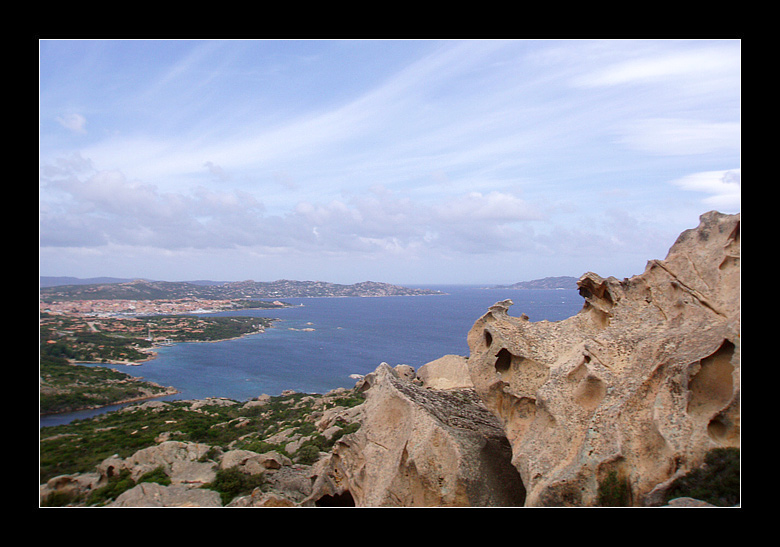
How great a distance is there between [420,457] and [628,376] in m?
4.61

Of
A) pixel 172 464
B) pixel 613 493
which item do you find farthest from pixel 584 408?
pixel 172 464

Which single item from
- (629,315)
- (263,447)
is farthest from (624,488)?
(263,447)

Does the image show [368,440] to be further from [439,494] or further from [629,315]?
[629,315]

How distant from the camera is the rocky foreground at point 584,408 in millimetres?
7039

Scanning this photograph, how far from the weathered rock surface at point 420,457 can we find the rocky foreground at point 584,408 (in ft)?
0.10

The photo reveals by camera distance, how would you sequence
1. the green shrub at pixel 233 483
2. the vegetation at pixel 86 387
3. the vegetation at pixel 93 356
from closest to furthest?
the green shrub at pixel 233 483, the vegetation at pixel 93 356, the vegetation at pixel 86 387

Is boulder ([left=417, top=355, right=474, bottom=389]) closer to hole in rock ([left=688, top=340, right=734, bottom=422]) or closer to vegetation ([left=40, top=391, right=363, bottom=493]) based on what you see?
vegetation ([left=40, top=391, right=363, bottom=493])

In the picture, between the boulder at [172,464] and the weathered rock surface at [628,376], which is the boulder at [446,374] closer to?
the boulder at [172,464]

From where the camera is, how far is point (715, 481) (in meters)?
6.29

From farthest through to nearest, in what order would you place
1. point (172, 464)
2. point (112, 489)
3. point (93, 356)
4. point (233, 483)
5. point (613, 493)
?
point (93, 356) < point (172, 464) < point (112, 489) < point (233, 483) < point (613, 493)

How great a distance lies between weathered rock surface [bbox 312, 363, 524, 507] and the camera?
861cm

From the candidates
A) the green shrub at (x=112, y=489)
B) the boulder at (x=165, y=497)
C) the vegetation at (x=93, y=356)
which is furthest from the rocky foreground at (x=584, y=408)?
the vegetation at (x=93, y=356)

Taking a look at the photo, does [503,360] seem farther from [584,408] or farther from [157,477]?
[157,477]

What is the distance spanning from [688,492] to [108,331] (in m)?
89.9
